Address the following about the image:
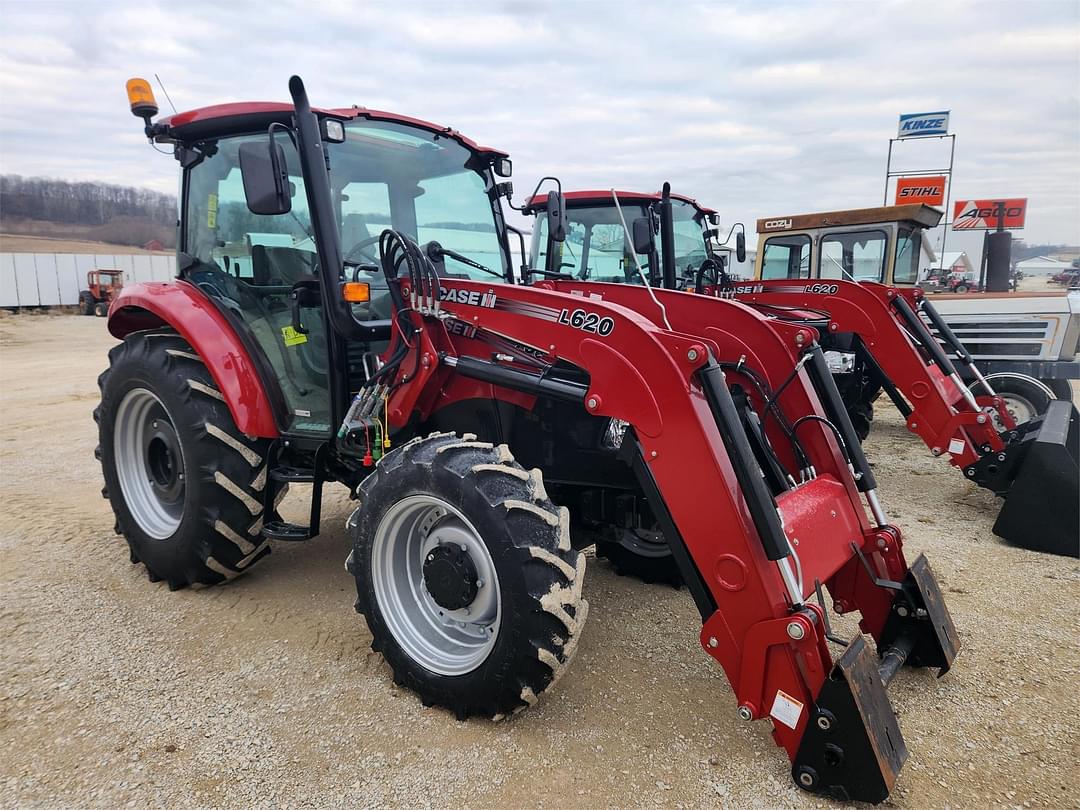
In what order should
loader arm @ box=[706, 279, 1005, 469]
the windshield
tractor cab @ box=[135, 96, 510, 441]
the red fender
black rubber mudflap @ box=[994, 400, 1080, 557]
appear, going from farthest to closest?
1. the windshield
2. loader arm @ box=[706, 279, 1005, 469]
3. black rubber mudflap @ box=[994, 400, 1080, 557]
4. the red fender
5. tractor cab @ box=[135, 96, 510, 441]

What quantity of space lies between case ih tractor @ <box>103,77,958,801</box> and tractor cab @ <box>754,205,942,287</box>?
18.4 feet

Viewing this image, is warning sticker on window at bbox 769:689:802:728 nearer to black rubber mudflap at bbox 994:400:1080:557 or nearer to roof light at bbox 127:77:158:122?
black rubber mudflap at bbox 994:400:1080:557

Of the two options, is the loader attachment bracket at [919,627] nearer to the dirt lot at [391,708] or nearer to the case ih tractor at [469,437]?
the case ih tractor at [469,437]

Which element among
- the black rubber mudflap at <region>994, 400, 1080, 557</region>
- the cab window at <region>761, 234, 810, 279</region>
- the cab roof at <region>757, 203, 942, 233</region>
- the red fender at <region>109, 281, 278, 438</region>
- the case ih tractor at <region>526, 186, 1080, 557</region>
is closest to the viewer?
the red fender at <region>109, 281, 278, 438</region>

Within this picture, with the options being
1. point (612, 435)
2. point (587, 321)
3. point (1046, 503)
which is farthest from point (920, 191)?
point (587, 321)

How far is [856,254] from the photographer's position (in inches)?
340

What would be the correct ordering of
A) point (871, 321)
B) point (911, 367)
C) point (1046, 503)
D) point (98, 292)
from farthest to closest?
1. point (98, 292)
2. point (871, 321)
3. point (911, 367)
4. point (1046, 503)

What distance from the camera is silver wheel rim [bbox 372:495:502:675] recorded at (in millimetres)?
2678

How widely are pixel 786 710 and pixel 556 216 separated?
2.76 metres

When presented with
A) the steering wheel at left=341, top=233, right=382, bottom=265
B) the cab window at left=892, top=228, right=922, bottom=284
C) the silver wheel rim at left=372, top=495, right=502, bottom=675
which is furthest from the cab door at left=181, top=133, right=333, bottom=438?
the cab window at left=892, top=228, right=922, bottom=284

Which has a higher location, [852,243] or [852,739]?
[852,243]

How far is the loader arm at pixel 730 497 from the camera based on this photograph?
2.15m

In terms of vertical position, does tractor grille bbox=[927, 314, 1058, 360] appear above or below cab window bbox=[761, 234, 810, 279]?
below

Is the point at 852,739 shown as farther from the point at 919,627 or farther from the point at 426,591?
the point at 426,591
